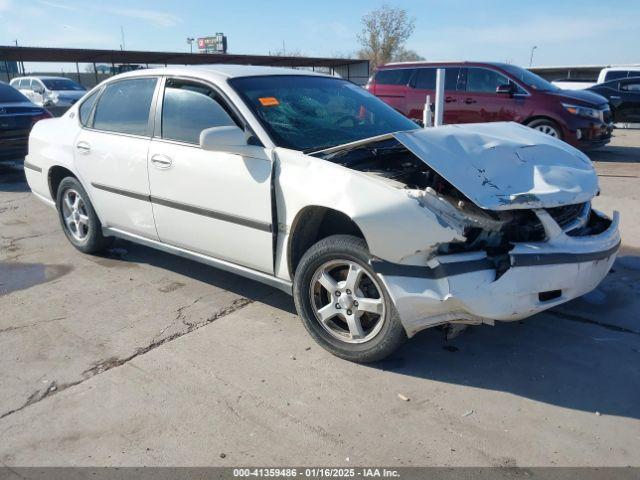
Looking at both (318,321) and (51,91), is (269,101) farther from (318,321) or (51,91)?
(51,91)

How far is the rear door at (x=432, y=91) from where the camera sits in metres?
10.8

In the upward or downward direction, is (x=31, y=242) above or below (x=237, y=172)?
below

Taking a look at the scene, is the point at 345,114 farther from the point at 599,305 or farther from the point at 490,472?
the point at 490,472

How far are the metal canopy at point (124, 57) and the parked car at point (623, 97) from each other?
64.3 ft

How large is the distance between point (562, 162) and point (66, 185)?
438cm

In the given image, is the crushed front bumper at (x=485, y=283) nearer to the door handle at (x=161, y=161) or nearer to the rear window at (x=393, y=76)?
the door handle at (x=161, y=161)

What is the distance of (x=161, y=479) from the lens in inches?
96.1

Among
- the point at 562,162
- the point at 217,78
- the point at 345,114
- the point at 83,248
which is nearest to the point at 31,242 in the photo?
the point at 83,248

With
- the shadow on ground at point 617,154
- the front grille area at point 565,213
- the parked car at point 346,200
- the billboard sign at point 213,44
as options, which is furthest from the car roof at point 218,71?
the billboard sign at point 213,44

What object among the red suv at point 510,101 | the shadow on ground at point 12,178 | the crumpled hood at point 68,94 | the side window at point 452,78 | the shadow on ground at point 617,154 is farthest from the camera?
the crumpled hood at point 68,94

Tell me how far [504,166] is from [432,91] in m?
8.43

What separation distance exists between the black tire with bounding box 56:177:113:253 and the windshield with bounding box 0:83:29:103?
5.44 metres

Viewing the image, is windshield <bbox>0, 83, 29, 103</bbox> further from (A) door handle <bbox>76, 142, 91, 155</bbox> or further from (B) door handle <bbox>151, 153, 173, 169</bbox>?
(B) door handle <bbox>151, 153, 173, 169</bbox>

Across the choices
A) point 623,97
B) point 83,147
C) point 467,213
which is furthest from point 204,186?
point 623,97
